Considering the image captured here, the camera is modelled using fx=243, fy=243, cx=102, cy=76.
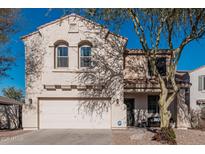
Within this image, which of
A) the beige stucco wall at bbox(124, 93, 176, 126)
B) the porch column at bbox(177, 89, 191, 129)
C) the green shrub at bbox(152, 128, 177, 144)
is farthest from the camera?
the beige stucco wall at bbox(124, 93, 176, 126)

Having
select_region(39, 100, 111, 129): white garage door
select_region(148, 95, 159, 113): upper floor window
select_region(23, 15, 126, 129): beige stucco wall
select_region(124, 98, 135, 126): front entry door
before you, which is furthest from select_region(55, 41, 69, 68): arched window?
select_region(148, 95, 159, 113): upper floor window

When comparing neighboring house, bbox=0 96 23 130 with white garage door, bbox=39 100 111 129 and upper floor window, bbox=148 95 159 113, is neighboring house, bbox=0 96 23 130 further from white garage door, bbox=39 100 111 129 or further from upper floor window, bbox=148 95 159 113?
upper floor window, bbox=148 95 159 113

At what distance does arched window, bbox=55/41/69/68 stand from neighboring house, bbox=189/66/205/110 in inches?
509

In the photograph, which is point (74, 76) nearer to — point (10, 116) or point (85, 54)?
point (85, 54)

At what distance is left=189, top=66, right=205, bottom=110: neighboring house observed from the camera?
23328mm

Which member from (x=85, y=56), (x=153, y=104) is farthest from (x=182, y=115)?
(x=85, y=56)

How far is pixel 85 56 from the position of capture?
1812 cm

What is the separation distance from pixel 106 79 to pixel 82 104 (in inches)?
101

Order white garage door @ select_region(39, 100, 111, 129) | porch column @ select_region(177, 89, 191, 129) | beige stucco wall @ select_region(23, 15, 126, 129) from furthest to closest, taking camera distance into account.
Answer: porch column @ select_region(177, 89, 191, 129), white garage door @ select_region(39, 100, 111, 129), beige stucco wall @ select_region(23, 15, 126, 129)

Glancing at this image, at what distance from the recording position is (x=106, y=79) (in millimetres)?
17859

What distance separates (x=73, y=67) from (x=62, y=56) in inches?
47.9
